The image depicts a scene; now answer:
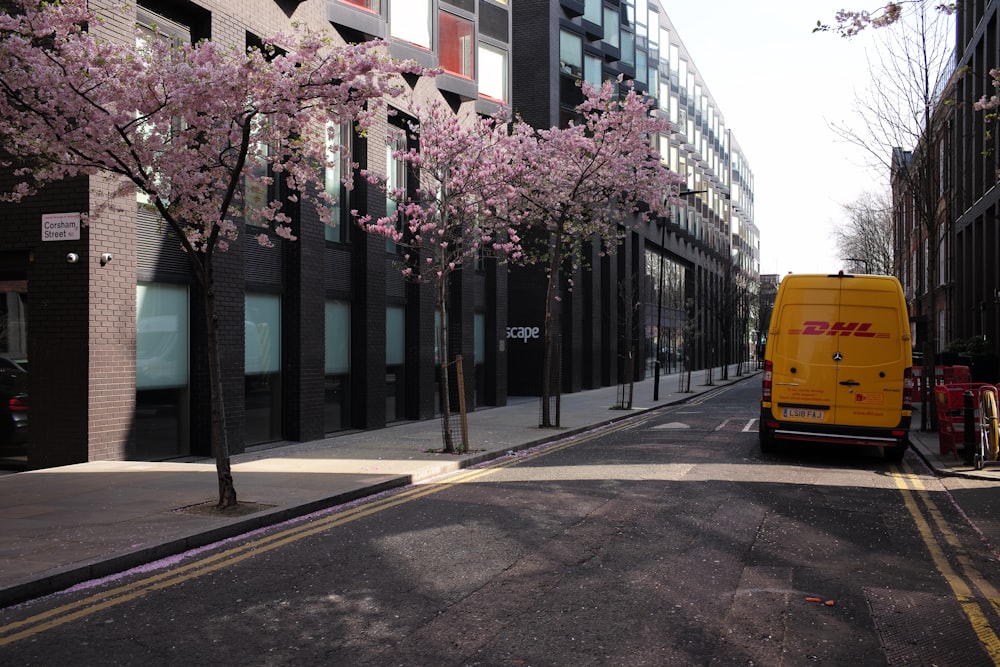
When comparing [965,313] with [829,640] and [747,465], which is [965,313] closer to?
[747,465]

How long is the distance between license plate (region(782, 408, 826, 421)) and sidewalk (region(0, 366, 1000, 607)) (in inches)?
69.4

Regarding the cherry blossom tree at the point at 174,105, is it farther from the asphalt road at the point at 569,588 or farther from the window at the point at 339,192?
the window at the point at 339,192

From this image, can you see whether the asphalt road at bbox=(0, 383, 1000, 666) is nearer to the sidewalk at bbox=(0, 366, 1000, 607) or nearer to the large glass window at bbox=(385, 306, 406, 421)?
the sidewalk at bbox=(0, 366, 1000, 607)

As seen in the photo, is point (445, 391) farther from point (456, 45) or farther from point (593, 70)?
point (593, 70)

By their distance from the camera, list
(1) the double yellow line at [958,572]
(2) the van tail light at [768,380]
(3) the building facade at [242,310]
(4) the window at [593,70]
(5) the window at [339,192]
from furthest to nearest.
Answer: (4) the window at [593,70] < (5) the window at [339,192] < (2) the van tail light at [768,380] < (3) the building facade at [242,310] < (1) the double yellow line at [958,572]

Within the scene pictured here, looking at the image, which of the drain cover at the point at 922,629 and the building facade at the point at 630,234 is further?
the building facade at the point at 630,234

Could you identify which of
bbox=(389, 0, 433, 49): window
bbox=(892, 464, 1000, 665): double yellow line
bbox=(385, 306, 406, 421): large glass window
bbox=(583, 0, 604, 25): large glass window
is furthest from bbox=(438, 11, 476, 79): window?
bbox=(583, 0, 604, 25): large glass window

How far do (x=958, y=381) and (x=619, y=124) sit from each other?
961cm

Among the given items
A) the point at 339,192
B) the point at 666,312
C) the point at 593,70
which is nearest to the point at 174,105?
the point at 339,192

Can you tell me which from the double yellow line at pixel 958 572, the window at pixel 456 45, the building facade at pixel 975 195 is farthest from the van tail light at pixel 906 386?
the window at pixel 456 45

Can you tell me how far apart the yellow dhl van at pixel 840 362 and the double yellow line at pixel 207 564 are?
504cm

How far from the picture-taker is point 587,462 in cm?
1271

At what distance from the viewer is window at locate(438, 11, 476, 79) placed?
21219 millimetres

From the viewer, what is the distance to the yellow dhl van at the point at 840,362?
479 inches
